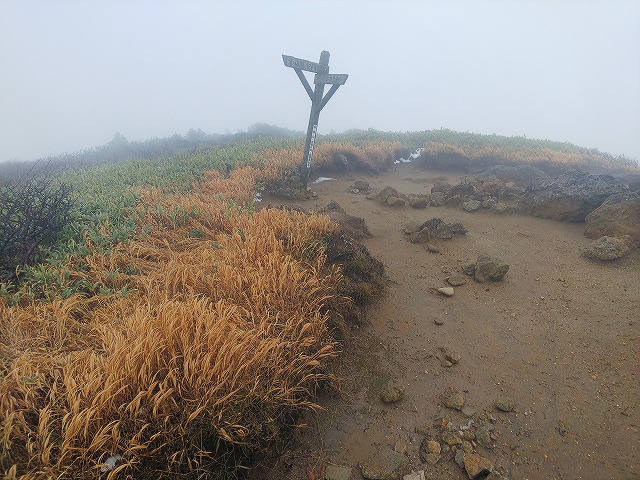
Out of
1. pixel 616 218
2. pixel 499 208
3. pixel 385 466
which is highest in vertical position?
pixel 616 218

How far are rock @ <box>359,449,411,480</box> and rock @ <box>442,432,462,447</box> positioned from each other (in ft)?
1.22

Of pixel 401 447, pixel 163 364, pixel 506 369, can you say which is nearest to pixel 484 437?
pixel 401 447

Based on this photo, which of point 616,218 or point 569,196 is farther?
point 569,196

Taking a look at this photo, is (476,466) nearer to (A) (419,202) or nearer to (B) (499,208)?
(A) (419,202)

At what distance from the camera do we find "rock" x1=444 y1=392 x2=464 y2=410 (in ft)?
9.69

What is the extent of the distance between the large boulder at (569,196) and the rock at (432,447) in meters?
6.65

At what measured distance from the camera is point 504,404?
2936mm

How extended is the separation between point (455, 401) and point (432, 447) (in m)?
0.56

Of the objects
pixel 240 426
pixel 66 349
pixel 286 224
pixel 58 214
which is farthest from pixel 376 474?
pixel 58 214

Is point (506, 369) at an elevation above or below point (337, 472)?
above

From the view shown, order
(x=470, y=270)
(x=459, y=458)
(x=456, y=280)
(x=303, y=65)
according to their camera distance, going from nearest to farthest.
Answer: (x=459, y=458) → (x=456, y=280) → (x=470, y=270) → (x=303, y=65)

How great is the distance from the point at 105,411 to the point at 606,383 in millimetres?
4228

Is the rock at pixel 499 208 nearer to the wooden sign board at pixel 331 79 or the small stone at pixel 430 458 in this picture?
the wooden sign board at pixel 331 79

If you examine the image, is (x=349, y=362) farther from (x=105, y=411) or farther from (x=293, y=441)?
(x=105, y=411)
